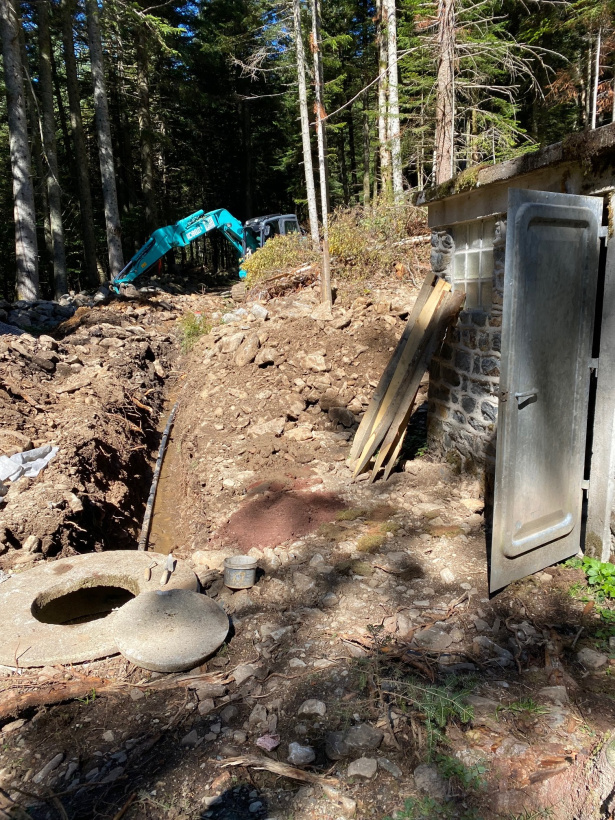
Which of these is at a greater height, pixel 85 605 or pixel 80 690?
pixel 80 690

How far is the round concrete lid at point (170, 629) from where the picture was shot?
3.18 meters

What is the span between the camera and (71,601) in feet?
16.3

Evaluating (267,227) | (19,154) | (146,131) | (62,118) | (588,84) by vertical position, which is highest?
(62,118)

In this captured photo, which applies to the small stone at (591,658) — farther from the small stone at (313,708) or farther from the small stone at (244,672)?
the small stone at (244,672)

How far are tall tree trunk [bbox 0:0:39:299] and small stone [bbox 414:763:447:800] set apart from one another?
1430 cm

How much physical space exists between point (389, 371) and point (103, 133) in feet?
50.4

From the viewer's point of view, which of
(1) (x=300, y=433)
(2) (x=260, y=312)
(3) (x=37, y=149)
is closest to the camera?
(1) (x=300, y=433)

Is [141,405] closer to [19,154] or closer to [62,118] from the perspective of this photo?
[19,154]

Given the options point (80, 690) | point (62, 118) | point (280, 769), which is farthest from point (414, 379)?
point (62, 118)

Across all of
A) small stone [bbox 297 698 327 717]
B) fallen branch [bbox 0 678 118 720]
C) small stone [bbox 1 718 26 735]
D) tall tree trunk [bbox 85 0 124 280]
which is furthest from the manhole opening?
tall tree trunk [bbox 85 0 124 280]

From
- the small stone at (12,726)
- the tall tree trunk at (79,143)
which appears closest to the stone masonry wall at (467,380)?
the small stone at (12,726)

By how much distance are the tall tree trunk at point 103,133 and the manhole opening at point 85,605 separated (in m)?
14.1

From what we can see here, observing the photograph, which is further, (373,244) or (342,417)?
(373,244)

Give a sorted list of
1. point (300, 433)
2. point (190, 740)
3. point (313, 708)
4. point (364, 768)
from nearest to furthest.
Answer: point (364, 768), point (190, 740), point (313, 708), point (300, 433)
